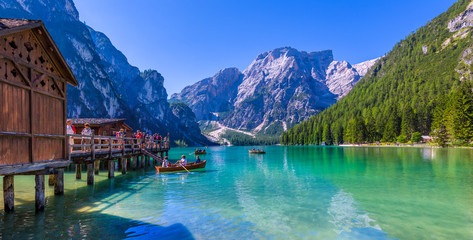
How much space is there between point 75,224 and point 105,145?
47.3 ft

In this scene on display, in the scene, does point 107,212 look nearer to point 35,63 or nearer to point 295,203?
point 35,63

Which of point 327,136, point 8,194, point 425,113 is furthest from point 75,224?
point 327,136

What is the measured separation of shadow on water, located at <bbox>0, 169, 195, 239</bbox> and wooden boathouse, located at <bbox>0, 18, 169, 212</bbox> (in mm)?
1407

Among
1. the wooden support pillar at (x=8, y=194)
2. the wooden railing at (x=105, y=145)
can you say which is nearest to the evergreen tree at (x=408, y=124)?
the wooden railing at (x=105, y=145)

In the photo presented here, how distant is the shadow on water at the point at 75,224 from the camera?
1207cm

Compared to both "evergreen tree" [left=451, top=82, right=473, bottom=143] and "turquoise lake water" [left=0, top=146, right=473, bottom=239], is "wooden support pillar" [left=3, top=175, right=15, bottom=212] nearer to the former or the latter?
"turquoise lake water" [left=0, top=146, right=473, bottom=239]

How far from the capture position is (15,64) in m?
12.6

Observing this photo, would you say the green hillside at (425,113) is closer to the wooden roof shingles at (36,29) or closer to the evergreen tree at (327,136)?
the evergreen tree at (327,136)

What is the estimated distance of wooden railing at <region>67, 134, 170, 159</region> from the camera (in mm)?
21359

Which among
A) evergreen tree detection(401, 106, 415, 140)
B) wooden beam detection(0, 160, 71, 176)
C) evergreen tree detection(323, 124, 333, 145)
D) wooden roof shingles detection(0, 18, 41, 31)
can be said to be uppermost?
wooden roof shingles detection(0, 18, 41, 31)

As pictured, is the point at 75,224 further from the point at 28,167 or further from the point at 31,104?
the point at 31,104

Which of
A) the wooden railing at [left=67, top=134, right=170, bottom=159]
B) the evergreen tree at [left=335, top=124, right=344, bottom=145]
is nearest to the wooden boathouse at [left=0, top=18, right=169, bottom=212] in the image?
the wooden railing at [left=67, top=134, right=170, bottom=159]

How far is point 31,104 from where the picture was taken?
13.4 metres

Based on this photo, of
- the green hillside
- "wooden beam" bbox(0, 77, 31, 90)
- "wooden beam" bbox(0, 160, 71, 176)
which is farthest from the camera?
the green hillside
